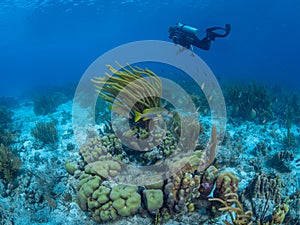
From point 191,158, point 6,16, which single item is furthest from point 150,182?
point 6,16

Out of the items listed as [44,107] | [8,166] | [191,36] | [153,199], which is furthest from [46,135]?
[191,36]

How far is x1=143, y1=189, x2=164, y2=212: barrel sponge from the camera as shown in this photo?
345 cm

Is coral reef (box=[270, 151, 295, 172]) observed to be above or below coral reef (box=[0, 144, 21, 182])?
below

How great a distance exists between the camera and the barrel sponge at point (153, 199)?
3453 millimetres

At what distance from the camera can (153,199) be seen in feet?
11.3

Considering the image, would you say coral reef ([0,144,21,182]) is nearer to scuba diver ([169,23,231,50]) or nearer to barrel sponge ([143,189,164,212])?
barrel sponge ([143,189,164,212])

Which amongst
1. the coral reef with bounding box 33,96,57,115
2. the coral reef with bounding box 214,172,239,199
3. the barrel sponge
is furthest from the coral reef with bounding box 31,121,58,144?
the coral reef with bounding box 214,172,239,199

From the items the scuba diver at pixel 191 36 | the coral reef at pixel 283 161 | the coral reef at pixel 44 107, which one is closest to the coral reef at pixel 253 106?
the coral reef at pixel 283 161

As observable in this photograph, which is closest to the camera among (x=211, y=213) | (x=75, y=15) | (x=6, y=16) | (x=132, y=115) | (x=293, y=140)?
(x=211, y=213)

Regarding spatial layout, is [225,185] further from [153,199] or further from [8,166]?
[8,166]

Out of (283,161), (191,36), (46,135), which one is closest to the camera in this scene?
(283,161)

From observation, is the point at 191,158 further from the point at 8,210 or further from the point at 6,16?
the point at 6,16

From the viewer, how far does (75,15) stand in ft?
144

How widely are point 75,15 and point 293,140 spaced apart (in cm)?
4676
